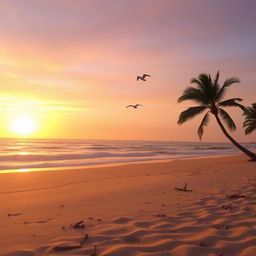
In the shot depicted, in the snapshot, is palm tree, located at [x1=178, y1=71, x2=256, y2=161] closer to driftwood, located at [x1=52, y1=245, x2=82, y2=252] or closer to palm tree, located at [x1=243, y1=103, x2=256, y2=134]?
palm tree, located at [x1=243, y1=103, x2=256, y2=134]

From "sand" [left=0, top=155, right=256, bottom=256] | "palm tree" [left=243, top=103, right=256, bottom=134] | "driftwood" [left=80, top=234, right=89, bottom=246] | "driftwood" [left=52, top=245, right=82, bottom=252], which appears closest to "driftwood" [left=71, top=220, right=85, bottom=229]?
"sand" [left=0, top=155, right=256, bottom=256]

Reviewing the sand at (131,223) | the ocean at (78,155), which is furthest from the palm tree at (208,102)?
the sand at (131,223)

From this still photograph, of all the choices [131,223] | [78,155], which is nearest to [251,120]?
[78,155]

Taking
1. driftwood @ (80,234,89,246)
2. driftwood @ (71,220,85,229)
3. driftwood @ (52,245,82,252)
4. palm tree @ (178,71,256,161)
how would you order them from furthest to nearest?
palm tree @ (178,71,256,161)
driftwood @ (71,220,85,229)
driftwood @ (80,234,89,246)
driftwood @ (52,245,82,252)

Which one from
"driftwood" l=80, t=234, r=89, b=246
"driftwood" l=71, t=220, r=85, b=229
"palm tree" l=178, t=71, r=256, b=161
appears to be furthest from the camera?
"palm tree" l=178, t=71, r=256, b=161

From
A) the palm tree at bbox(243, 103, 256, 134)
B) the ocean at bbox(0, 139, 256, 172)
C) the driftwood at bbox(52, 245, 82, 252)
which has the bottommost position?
the ocean at bbox(0, 139, 256, 172)

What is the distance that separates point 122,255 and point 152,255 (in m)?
0.34

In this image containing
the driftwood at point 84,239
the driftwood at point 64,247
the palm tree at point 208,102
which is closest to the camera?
the driftwood at point 64,247

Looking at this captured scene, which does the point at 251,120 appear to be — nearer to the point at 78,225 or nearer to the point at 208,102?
the point at 208,102

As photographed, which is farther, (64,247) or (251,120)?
(251,120)

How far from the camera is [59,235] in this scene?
4.09 metres

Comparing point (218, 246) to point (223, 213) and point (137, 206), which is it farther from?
point (137, 206)

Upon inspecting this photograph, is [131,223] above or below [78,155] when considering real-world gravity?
above

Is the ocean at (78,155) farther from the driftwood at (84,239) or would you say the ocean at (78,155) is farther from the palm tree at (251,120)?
the driftwood at (84,239)
